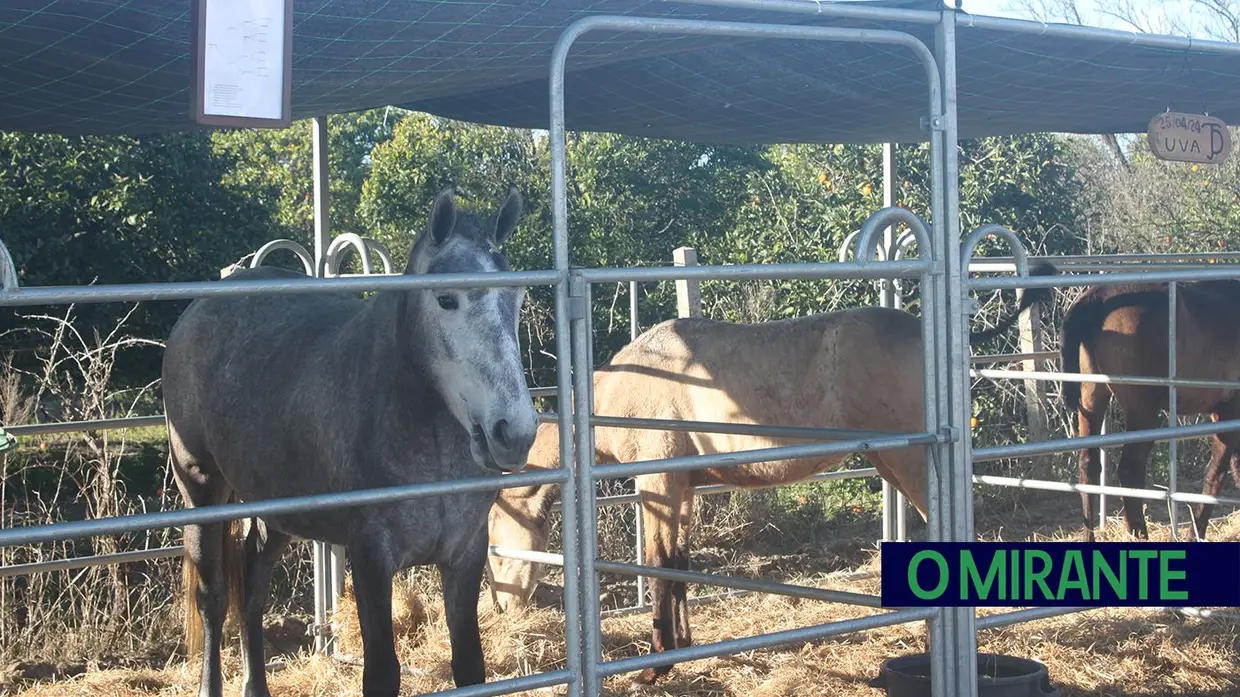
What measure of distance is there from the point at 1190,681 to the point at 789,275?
2.73 metres

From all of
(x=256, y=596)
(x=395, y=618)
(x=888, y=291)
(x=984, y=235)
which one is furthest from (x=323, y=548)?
(x=984, y=235)

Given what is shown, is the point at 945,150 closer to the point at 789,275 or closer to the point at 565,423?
the point at 789,275

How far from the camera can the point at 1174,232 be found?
10883mm

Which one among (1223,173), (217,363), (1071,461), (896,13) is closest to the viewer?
(896,13)

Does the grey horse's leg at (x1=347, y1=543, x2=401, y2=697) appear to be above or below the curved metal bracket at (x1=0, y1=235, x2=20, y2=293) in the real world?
below

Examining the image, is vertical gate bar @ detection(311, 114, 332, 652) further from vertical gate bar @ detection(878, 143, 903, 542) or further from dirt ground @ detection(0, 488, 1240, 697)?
vertical gate bar @ detection(878, 143, 903, 542)

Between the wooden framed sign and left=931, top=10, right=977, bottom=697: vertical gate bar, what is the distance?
165 cm

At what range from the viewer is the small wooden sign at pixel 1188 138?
3.77 metres

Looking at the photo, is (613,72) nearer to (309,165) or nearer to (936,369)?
(936,369)

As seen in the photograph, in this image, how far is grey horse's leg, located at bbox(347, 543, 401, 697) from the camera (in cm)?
331

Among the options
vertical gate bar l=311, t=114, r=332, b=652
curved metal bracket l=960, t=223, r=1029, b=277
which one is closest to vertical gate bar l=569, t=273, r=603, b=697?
curved metal bracket l=960, t=223, r=1029, b=277

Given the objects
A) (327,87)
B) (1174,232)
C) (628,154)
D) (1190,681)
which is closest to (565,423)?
(327,87)

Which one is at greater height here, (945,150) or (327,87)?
(327,87)

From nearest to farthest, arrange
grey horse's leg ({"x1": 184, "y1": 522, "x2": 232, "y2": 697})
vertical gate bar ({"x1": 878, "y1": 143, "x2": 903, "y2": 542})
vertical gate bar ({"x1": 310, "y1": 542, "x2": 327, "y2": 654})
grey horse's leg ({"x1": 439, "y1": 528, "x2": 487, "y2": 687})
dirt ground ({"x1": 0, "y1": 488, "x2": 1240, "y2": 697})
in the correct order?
grey horse's leg ({"x1": 439, "y1": 528, "x2": 487, "y2": 687}), grey horse's leg ({"x1": 184, "y1": 522, "x2": 232, "y2": 697}), dirt ground ({"x1": 0, "y1": 488, "x2": 1240, "y2": 697}), vertical gate bar ({"x1": 310, "y1": 542, "x2": 327, "y2": 654}), vertical gate bar ({"x1": 878, "y1": 143, "x2": 903, "y2": 542})
